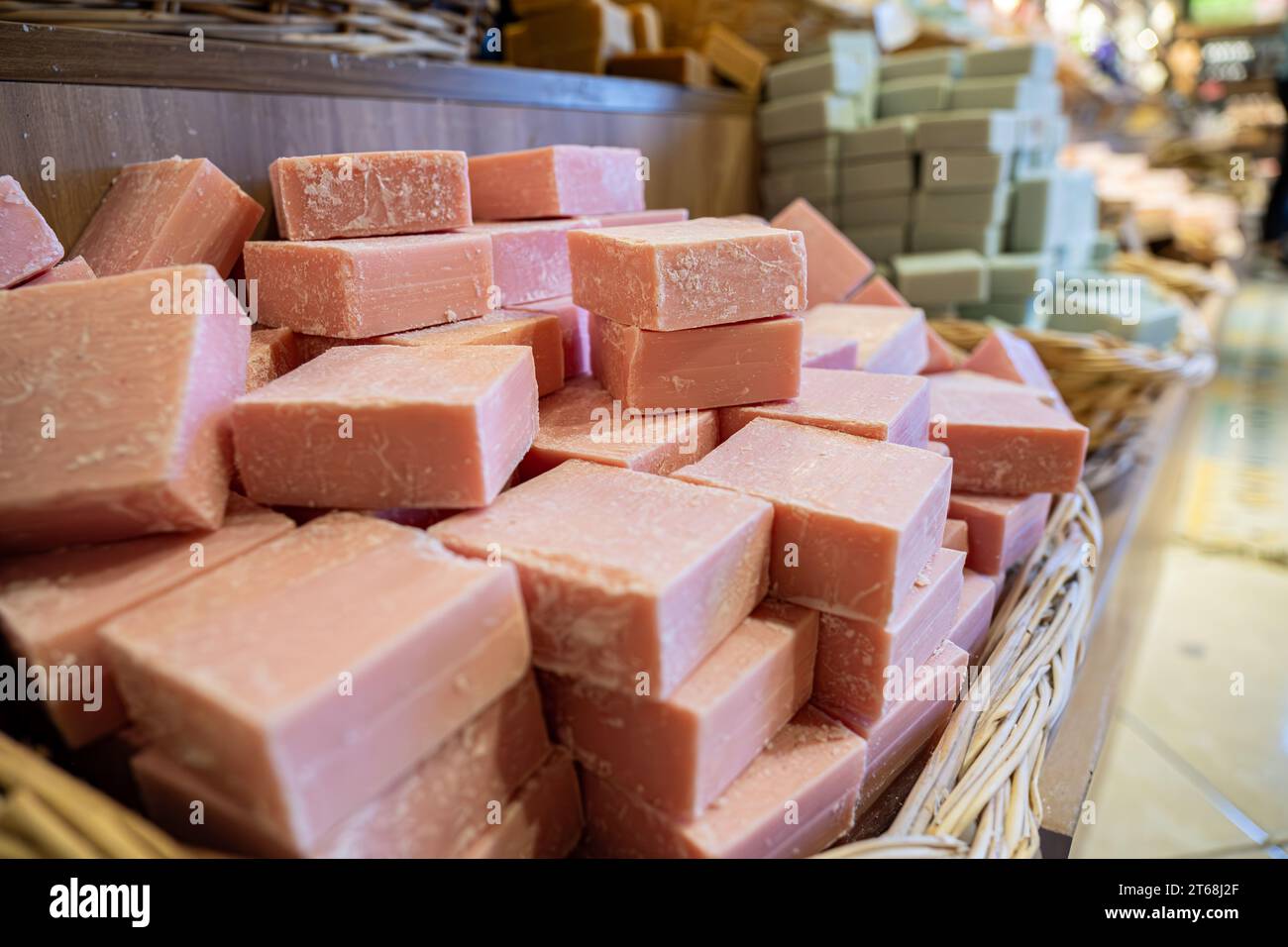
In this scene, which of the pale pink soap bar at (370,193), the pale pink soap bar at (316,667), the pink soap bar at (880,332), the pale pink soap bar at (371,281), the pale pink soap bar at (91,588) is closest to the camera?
the pale pink soap bar at (316,667)

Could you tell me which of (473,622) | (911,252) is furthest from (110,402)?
(911,252)

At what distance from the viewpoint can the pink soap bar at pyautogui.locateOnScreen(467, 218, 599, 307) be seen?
1.62 m

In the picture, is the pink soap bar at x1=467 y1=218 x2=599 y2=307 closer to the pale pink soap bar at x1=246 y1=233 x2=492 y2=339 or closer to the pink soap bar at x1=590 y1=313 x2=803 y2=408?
the pale pink soap bar at x1=246 y1=233 x2=492 y2=339

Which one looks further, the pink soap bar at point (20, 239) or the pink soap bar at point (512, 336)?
the pink soap bar at point (512, 336)

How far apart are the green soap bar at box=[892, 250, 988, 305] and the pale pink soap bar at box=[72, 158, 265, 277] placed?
2041 millimetres

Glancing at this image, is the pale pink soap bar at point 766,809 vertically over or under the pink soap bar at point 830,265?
under

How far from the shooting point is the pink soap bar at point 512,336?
138cm

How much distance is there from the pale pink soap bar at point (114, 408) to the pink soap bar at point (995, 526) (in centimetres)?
124

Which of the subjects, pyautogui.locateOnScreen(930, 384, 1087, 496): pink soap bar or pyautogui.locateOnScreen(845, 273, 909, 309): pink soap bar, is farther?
pyautogui.locateOnScreen(845, 273, 909, 309): pink soap bar

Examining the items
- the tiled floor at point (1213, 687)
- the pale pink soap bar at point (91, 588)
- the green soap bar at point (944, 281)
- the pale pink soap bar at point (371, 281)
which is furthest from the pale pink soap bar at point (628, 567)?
the green soap bar at point (944, 281)

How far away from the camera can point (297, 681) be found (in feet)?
2.54

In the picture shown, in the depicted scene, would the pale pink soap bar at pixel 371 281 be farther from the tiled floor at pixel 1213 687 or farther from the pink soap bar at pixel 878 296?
the tiled floor at pixel 1213 687

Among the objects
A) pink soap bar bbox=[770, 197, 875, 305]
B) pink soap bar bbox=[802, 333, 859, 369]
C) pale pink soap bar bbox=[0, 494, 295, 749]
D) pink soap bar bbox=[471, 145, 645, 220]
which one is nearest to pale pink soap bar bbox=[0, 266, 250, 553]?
pale pink soap bar bbox=[0, 494, 295, 749]

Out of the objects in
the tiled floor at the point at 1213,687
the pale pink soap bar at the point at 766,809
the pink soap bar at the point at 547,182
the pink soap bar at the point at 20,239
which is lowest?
the tiled floor at the point at 1213,687
